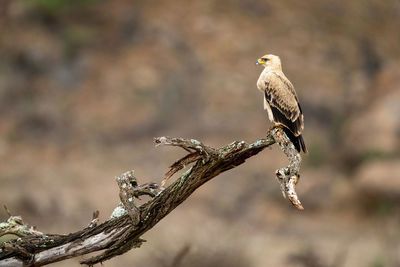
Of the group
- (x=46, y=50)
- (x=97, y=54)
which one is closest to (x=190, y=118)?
(x=97, y=54)

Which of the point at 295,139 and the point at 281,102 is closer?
the point at 295,139

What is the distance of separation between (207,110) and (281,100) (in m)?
25.8

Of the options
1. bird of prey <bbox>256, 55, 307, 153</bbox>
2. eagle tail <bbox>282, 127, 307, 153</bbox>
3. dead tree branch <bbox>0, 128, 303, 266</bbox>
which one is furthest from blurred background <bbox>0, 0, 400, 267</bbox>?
dead tree branch <bbox>0, 128, 303, 266</bbox>

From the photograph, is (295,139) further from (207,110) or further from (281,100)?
(207,110)

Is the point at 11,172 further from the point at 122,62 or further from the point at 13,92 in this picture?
the point at 122,62

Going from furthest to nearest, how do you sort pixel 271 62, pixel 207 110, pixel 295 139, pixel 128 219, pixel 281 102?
pixel 207 110, pixel 271 62, pixel 281 102, pixel 295 139, pixel 128 219

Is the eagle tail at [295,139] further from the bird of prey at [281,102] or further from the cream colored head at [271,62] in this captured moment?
the cream colored head at [271,62]

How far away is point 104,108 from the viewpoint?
109ft

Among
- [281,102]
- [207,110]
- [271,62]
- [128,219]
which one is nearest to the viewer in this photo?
[128,219]

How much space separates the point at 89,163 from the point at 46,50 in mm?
7511

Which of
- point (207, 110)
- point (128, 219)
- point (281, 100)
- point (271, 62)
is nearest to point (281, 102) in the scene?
point (281, 100)

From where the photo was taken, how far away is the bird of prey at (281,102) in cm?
729

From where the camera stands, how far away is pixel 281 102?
7.57m

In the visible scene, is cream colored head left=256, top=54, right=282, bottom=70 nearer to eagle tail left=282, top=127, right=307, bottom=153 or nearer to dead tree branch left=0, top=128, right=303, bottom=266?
eagle tail left=282, top=127, right=307, bottom=153
